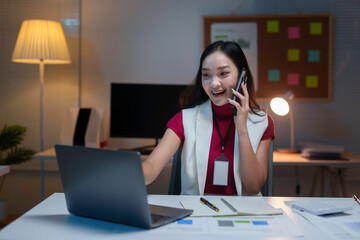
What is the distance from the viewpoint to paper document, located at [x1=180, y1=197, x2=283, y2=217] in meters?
1.14

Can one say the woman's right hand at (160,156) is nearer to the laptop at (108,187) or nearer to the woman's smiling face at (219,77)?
the woman's smiling face at (219,77)

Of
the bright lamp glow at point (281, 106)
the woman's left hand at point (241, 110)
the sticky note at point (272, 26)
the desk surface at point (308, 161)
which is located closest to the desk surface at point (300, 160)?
the desk surface at point (308, 161)

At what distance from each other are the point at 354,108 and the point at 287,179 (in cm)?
81

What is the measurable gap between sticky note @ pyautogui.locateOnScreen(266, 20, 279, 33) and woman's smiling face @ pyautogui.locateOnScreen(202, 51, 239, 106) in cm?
175

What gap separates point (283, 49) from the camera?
10.8 ft

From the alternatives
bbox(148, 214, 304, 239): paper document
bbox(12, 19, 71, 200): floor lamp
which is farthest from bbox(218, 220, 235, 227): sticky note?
bbox(12, 19, 71, 200): floor lamp

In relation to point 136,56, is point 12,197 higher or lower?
lower

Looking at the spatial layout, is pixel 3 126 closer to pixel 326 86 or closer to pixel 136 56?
pixel 136 56

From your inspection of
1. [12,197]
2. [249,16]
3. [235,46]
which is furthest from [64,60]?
[235,46]

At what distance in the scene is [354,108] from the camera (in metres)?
3.28

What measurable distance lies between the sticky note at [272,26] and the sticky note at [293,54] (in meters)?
0.20

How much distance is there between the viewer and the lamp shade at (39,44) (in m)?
2.98

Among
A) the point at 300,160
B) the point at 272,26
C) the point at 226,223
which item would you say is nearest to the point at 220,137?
the point at 226,223

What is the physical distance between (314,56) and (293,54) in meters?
0.17
